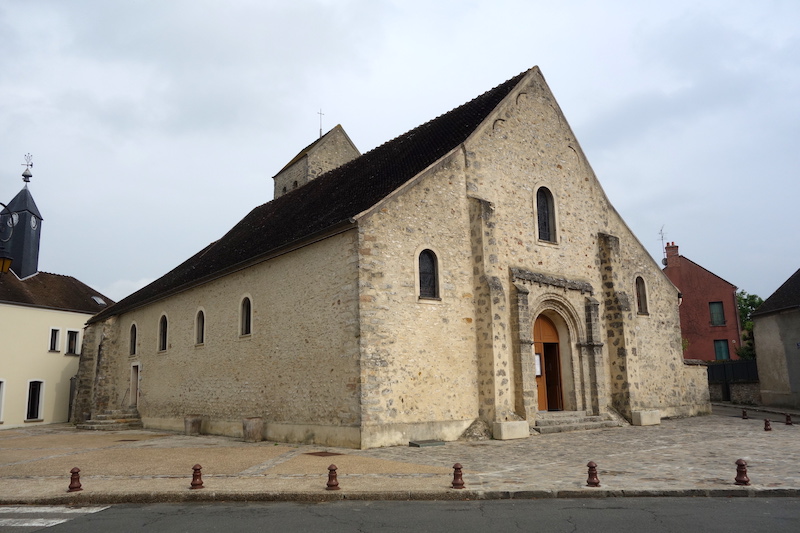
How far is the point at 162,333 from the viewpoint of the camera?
23.3 metres

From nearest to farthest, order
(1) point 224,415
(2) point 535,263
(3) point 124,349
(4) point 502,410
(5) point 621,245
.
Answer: (4) point 502,410 → (2) point 535,263 → (1) point 224,415 → (5) point 621,245 → (3) point 124,349

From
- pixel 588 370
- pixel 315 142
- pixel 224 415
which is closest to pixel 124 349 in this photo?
pixel 224 415

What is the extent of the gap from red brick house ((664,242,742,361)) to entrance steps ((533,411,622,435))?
2210 cm

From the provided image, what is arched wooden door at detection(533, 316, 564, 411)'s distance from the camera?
17078 mm

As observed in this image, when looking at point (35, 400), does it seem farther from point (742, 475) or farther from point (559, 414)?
point (742, 475)

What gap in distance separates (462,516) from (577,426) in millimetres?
10100

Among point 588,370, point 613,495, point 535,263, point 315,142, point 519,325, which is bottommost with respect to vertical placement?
point 613,495

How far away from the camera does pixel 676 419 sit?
63.4 feet

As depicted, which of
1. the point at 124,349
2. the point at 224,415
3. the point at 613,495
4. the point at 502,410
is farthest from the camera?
the point at 124,349

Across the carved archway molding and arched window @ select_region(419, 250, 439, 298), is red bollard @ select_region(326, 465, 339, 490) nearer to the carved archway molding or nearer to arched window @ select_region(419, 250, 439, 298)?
arched window @ select_region(419, 250, 439, 298)

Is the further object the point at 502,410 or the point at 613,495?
the point at 502,410

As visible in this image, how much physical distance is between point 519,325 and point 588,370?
3.65 metres

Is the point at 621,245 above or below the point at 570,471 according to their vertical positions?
above

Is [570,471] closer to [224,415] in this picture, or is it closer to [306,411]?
[306,411]
